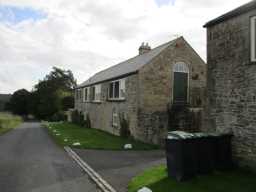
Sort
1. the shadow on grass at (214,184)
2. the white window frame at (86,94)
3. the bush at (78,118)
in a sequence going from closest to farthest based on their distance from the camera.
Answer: the shadow on grass at (214,184)
the white window frame at (86,94)
the bush at (78,118)

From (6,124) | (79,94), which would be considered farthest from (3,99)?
(6,124)

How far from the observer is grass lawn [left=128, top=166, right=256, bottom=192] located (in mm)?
7867

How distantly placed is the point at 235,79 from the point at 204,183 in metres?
4.05

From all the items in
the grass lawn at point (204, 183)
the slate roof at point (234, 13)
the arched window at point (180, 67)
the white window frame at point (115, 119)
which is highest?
the slate roof at point (234, 13)

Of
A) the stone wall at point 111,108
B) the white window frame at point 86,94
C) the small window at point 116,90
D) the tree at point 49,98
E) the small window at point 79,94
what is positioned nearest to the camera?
the stone wall at point 111,108

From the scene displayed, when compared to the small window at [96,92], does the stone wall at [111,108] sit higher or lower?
lower

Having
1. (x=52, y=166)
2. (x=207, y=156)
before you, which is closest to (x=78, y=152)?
(x=52, y=166)

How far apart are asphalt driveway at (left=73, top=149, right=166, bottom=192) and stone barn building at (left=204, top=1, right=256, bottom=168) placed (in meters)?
3.20

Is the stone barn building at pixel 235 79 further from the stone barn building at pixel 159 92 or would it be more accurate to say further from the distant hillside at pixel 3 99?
the distant hillside at pixel 3 99

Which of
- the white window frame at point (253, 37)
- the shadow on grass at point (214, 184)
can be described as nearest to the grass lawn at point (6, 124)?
the shadow on grass at point (214, 184)

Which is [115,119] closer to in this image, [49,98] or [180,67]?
[180,67]

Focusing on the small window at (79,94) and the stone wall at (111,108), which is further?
the small window at (79,94)

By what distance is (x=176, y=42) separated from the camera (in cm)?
2197

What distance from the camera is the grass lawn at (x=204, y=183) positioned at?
7867 millimetres
